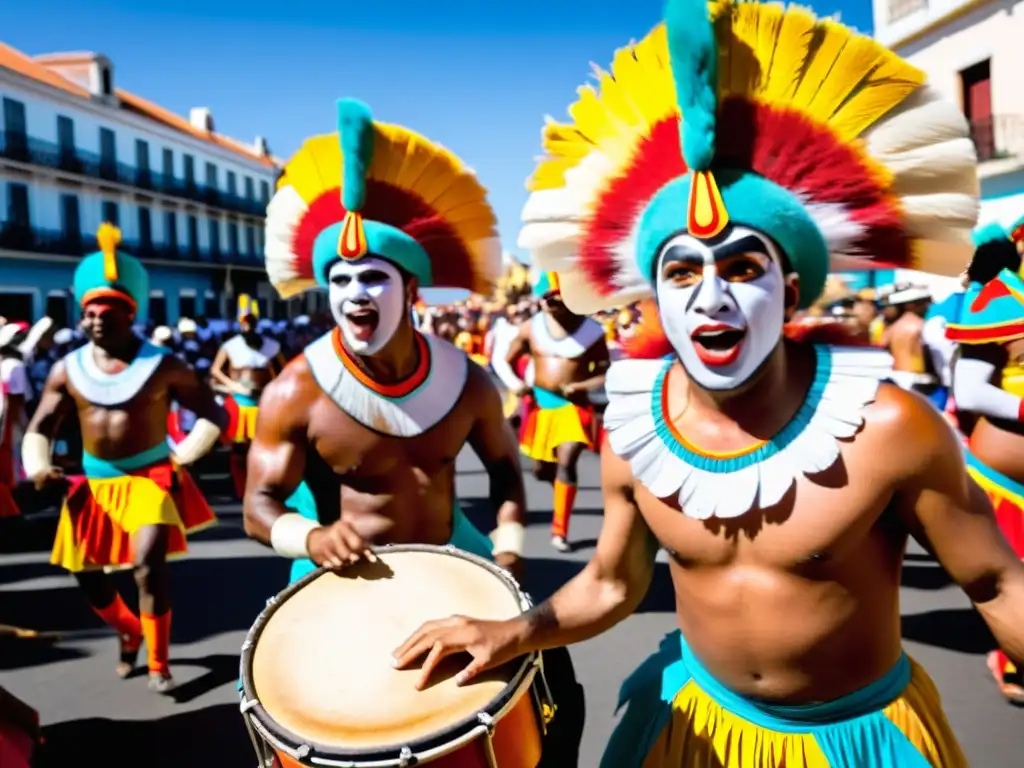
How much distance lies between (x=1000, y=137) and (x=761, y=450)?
1835 cm

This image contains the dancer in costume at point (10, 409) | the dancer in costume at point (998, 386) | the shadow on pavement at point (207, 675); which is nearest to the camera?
the dancer in costume at point (998, 386)

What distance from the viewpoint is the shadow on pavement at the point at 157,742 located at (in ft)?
11.8

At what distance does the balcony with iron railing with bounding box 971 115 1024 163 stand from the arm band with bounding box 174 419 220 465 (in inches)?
650

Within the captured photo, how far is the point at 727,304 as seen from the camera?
175 cm

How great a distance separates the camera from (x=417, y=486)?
2926mm

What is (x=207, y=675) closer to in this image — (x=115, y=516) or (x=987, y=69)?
(x=115, y=516)

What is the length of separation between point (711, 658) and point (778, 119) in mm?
1076

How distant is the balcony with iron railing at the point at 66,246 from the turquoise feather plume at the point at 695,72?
70.6ft

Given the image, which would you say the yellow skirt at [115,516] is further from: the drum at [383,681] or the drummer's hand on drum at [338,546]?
the drum at [383,681]

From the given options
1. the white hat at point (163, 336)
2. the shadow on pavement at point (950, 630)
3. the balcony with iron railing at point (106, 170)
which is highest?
the balcony with iron railing at point (106, 170)

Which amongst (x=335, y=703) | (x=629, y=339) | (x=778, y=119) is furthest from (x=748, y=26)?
(x=335, y=703)

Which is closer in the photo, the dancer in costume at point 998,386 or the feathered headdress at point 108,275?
the dancer in costume at point 998,386

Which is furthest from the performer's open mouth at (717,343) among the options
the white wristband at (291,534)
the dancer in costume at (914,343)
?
the dancer in costume at (914,343)

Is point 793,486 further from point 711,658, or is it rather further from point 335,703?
point 335,703
